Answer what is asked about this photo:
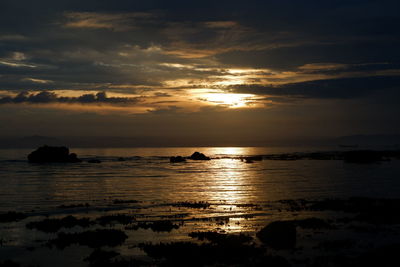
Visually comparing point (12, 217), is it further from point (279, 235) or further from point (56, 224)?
point (279, 235)

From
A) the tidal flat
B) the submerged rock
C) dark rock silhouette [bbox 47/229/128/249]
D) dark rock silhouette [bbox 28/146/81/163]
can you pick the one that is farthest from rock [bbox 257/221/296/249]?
dark rock silhouette [bbox 28/146/81/163]

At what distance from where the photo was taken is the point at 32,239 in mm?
24609

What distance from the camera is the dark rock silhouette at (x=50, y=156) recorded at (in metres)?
146

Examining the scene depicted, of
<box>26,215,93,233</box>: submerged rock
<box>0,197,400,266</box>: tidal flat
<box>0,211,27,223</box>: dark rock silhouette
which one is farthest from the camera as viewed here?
<box>0,211,27,223</box>: dark rock silhouette

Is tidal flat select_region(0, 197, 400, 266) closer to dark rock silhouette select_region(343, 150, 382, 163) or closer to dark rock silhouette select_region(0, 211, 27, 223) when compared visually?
dark rock silhouette select_region(0, 211, 27, 223)

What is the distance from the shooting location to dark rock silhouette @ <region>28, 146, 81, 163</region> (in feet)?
477

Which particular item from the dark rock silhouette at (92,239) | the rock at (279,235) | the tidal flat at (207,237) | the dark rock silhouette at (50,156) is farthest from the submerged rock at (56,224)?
the dark rock silhouette at (50,156)

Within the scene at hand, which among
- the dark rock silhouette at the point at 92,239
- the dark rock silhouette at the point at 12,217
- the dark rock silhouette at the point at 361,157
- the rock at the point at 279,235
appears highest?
Answer: the dark rock silhouette at the point at 361,157

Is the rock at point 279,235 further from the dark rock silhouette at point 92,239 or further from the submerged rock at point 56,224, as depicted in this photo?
the submerged rock at point 56,224

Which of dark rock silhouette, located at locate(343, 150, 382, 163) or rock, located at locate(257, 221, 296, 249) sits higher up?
dark rock silhouette, located at locate(343, 150, 382, 163)

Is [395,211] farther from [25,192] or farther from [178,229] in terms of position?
[25,192]

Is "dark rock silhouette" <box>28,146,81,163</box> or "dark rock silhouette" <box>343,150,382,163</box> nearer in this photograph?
"dark rock silhouette" <box>343,150,382,163</box>

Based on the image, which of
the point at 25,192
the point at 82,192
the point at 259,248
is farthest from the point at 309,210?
the point at 25,192

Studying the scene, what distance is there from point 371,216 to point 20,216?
3059 centimetres
